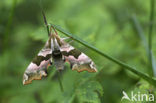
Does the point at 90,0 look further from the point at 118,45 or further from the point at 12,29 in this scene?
the point at 118,45

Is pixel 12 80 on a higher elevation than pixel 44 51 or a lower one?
lower

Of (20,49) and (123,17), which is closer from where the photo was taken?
(20,49)

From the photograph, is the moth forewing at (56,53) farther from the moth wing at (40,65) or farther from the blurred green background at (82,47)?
the blurred green background at (82,47)

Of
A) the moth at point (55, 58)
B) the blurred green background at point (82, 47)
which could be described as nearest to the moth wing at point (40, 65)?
the moth at point (55, 58)

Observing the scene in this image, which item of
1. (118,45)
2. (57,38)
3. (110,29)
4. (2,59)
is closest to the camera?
(57,38)

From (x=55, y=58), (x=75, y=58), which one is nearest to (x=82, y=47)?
(x=75, y=58)

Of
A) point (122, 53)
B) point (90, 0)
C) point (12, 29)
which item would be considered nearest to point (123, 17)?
point (90, 0)

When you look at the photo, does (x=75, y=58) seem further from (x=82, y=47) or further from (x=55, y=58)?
(x=82, y=47)

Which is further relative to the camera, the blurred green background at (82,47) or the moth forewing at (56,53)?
the blurred green background at (82,47)
